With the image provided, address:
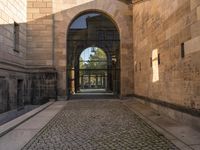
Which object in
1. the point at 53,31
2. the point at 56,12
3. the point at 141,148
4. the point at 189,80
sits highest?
the point at 56,12

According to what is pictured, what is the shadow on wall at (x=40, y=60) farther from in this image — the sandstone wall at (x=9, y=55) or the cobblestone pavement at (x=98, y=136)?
the cobblestone pavement at (x=98, y=136)

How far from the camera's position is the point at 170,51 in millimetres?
7211

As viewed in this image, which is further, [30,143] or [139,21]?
[139,21]

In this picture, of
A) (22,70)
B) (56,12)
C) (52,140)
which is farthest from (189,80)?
(56,12)

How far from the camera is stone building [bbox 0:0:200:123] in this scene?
610 centimetres

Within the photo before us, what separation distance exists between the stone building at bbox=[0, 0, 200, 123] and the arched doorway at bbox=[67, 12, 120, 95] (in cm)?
104

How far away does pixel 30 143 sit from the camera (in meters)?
4.55

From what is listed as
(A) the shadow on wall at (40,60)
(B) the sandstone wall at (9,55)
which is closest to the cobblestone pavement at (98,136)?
(B) the sandstone wall at (9,55)

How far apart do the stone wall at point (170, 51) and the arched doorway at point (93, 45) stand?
4359 mm

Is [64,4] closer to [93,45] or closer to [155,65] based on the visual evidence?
[155,65]

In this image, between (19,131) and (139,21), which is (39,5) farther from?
(19,131)

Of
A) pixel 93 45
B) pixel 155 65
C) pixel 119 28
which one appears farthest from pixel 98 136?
pixel 93 45

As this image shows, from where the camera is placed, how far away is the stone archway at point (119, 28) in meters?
13.4

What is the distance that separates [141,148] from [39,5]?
36.6 ft
